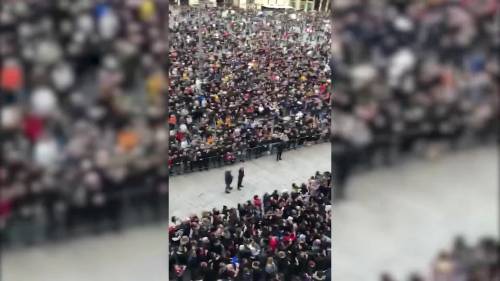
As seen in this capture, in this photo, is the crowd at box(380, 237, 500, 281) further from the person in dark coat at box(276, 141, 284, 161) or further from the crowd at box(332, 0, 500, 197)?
the person in dark coat at box(276, 141, 284, 161)

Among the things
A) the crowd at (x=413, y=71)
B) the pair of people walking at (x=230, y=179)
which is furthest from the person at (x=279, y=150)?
the crowd at (x=413, y=71)

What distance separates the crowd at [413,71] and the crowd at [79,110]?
91cm

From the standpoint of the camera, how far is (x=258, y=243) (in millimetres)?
8648

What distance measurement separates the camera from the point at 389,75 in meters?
2.60

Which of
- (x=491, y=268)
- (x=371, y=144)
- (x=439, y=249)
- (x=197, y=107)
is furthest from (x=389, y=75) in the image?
(x=197, y=107)

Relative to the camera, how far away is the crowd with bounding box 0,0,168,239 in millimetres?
2354

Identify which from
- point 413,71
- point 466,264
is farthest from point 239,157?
point 413,71

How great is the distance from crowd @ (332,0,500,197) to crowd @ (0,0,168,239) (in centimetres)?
91

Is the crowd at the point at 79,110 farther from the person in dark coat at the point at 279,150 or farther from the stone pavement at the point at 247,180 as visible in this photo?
the person in dark coat at the point at 279,150

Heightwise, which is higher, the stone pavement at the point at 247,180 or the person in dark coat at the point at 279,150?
the person in dark coat at the point at 279,150

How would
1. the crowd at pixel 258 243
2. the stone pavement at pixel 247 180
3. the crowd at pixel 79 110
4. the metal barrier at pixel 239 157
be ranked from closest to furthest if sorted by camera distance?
1. the crowd at pixel 79 110
2. the crowd at pixel 258 243
3. the stone pavement at pixel 247 180
4. the metal barrier at pixel 239 157

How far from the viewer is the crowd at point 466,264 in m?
2.66

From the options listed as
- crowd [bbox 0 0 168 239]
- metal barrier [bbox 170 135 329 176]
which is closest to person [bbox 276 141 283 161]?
metal barrier [bbox 170 135 329 176]

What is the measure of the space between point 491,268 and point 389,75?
110 centimetres
